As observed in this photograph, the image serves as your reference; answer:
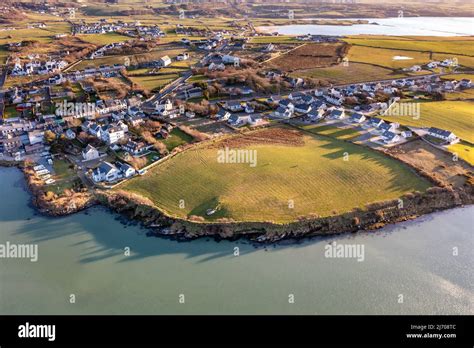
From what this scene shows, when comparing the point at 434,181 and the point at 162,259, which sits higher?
the point at 434,181

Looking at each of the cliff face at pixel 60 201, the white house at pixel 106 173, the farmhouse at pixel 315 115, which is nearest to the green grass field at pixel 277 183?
the white house at pixel 106 173

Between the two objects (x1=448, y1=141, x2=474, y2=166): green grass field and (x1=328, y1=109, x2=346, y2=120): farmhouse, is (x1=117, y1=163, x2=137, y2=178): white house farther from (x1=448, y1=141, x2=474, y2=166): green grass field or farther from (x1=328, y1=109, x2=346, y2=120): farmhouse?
(x1=448, y1=141, x2=474, y2=166): green grass field

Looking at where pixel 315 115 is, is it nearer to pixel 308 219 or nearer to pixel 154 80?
pixel 308 219

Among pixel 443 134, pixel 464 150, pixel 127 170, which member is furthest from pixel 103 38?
pixel 464 150

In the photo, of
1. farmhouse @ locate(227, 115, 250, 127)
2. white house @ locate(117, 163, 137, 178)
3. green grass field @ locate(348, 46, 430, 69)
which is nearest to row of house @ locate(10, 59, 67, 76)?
farmhouse @ locate(227, 115, 250, 127)

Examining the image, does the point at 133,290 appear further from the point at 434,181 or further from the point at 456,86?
the point at 456,86

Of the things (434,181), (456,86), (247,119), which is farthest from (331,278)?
(456,86)

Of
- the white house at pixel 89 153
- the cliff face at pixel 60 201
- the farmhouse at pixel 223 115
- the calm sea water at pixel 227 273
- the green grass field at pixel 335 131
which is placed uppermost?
the farmhouse at pixel 223 115

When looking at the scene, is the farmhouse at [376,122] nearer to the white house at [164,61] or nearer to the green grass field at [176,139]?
the green grass field at [176,139]
